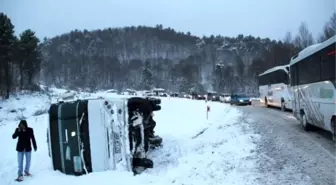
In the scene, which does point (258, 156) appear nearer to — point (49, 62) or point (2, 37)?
point (2, 37)

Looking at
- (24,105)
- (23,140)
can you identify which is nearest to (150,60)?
(24,105)

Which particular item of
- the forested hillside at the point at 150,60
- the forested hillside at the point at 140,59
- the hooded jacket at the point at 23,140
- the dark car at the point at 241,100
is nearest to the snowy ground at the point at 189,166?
the hooded jacket at the point at 23,140

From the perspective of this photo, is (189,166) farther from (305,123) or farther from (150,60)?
(150,60)

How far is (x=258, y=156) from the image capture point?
8492 mm

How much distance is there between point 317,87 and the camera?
11.1 metres

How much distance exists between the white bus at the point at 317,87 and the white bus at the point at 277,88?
7.27 meters

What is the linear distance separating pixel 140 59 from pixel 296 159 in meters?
165

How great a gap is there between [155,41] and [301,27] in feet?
455

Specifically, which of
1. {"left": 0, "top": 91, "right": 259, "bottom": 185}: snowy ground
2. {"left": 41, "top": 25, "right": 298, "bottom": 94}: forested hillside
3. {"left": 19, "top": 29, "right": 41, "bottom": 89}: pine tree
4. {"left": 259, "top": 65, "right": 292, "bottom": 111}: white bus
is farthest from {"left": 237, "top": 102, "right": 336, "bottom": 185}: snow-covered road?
{"left": 41, "top": 25, "right": 298, "bottom": 94}: forested hillside

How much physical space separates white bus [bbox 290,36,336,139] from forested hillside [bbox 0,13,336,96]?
3314 cm

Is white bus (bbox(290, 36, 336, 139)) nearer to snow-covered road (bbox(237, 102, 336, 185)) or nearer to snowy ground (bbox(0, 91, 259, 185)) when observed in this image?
snow-covered road (bbox(237, 102, 336, 185))

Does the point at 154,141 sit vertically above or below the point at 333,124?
below

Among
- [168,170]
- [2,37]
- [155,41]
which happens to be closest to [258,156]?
[168,170]

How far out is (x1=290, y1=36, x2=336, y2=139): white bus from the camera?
962 cm
